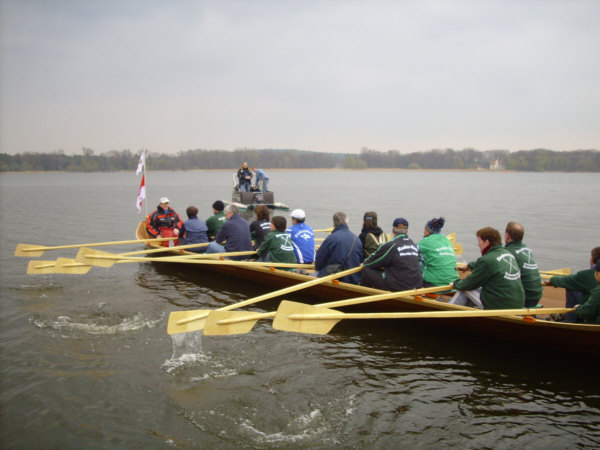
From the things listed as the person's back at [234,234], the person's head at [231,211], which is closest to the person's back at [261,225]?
the person's back at [234,234]

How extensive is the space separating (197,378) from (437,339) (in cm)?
360

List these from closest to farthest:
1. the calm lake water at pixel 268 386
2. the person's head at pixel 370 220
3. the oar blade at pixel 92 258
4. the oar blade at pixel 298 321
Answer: the calm lake water at pixel 268 386 → the oar blade at pixel 298 321 → the person's head at pixel 370 220 → the oar blade at pixel 92 258

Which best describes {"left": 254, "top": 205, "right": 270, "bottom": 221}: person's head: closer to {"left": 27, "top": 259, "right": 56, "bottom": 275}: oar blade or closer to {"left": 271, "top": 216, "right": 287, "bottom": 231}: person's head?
{"left": 271, "top": 216, "right": 287, "bottom": 231}: person's head

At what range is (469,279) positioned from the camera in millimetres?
6055

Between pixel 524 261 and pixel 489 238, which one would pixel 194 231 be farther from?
pixel 524 261

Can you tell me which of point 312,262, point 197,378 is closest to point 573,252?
point 312,262

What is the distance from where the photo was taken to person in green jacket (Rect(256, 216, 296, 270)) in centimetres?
898

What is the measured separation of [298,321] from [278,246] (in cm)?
348

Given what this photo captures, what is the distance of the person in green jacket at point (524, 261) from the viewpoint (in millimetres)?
6270

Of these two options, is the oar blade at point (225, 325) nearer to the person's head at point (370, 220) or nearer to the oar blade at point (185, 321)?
the oar blade at point (185, 321)

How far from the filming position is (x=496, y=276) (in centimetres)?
589

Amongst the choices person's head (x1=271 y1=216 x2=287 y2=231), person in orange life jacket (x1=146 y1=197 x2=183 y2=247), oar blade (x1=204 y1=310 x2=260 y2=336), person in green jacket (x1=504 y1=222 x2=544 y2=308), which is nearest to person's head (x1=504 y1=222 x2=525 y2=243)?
person in green jacket (x1=504 y1=222 x2=544 y2=308)

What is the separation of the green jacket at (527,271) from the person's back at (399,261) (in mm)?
1309

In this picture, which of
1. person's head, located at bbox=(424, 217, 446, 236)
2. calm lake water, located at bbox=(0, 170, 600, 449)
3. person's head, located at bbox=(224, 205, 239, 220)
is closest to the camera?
calm lake water, located at bbox=(0, 170, 600, 449)
